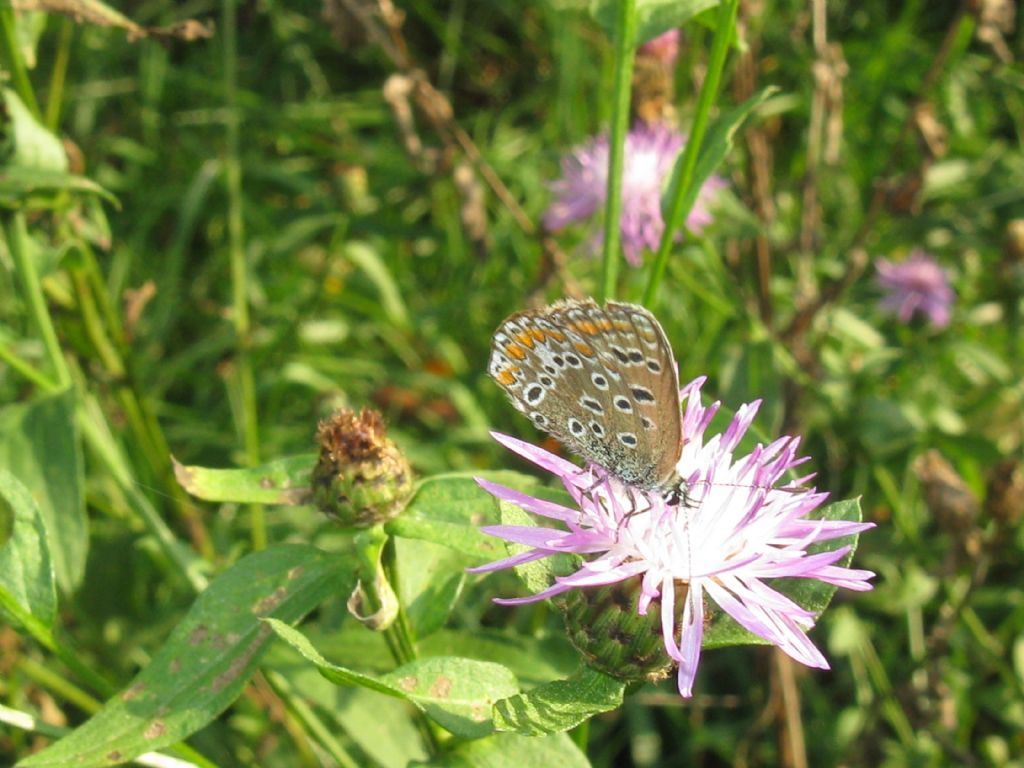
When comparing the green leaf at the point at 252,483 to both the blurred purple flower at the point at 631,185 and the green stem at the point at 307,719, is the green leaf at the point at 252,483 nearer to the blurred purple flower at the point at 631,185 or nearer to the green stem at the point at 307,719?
the green stem at the point at 307,719

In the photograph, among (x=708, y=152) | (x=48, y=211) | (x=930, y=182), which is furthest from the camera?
(x=930, y=182)

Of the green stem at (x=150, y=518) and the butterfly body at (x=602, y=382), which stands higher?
the butterfly body at (x=602, y=382)

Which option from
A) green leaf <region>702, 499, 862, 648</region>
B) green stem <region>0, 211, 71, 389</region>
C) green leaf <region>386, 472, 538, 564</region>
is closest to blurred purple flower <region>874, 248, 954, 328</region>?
green leaf <region>702, 499, 862, 648</region>

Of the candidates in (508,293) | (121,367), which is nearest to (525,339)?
(121,367)


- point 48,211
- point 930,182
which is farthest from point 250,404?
point 930,182

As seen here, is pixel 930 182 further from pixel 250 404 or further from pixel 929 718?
pixel 250 404

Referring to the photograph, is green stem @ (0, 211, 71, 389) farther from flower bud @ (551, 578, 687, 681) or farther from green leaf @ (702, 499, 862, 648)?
green leaf @ (702, 499, 862, 648)

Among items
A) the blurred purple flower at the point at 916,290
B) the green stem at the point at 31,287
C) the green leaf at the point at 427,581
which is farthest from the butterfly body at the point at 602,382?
the blurred purple flower at the point at 916,290
